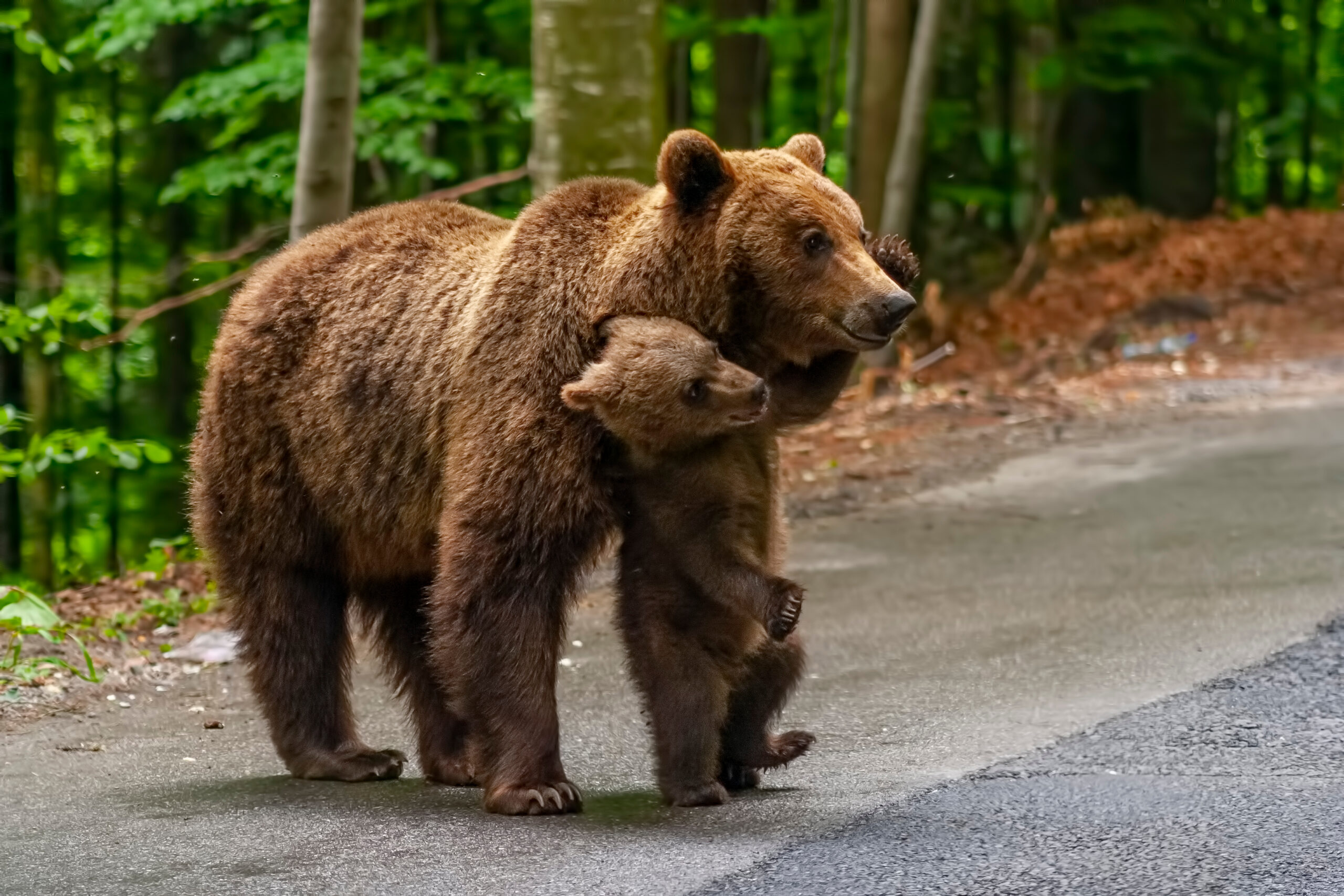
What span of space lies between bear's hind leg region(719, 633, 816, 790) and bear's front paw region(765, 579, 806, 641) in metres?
0.48

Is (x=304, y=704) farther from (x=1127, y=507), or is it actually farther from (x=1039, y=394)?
(x=1039, y=394)

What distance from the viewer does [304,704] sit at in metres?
5.50

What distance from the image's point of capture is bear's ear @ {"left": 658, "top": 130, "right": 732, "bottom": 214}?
15.4ft

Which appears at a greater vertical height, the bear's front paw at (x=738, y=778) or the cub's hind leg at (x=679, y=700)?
the cub's hind leg at (x=679, y=700)

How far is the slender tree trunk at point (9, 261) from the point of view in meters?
15.1

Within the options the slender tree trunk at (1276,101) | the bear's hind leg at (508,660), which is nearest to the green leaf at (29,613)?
the bear's hind leg at (508,660)

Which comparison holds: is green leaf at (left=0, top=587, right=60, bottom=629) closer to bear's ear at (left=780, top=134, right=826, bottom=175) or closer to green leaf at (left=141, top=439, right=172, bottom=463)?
green leaf at (left=141, top=439, right=172, bottom=463)

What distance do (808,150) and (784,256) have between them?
2.13ft

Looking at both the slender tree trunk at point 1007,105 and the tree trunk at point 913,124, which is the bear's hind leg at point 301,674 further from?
the slender tree trunk at point 1007,105

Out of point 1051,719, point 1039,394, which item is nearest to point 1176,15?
point 1039,394

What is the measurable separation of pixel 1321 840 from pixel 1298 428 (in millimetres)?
8100

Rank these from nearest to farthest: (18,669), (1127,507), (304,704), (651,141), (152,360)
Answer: (304,704), (18,669), (651,141), (1127,507), (152,360)

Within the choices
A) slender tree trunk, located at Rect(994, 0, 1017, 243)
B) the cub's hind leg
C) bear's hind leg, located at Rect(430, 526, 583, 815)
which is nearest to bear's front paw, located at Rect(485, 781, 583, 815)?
bear's hind leg, located at Rect(430, 526, 583, 815)

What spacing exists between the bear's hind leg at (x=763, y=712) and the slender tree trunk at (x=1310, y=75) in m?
18.8
